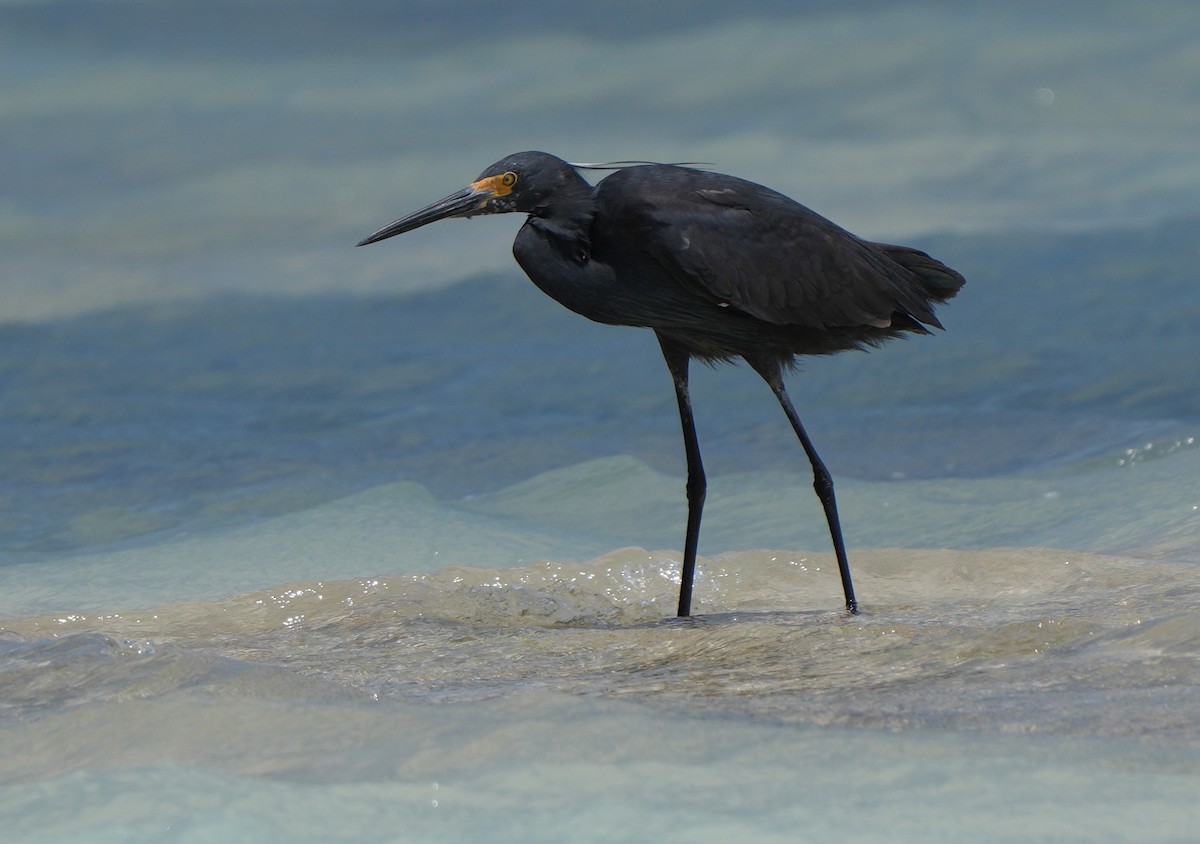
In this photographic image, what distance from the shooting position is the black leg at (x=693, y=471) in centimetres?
569

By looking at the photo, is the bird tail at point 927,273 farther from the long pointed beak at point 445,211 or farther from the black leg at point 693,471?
the long pointed beak at point 445,211

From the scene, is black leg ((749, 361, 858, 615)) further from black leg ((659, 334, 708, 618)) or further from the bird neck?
the bird neck

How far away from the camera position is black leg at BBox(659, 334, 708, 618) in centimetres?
569

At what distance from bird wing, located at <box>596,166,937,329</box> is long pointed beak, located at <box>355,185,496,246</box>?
0.40 m

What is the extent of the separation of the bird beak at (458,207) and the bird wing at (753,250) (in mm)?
372

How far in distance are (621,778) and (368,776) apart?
512mm

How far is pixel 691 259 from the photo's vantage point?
5180 mm

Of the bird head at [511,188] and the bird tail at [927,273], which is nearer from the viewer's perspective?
the bird head at [511,188]

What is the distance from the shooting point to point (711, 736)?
3.50 m

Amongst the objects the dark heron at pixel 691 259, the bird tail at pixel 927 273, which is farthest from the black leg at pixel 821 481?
the bird tail at pixel 927 273

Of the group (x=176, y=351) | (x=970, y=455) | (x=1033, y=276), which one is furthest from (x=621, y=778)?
(x=1033, y=276)

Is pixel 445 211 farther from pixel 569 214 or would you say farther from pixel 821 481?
pixel 821 481

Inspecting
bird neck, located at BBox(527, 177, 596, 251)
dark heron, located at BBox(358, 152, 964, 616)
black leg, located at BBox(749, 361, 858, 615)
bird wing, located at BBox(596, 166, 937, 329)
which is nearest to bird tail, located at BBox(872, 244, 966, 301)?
bird wing, located at BBox(596, 166, 937, 329)

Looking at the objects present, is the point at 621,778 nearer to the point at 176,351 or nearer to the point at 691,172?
the point at 691,172
